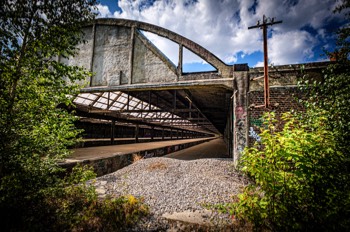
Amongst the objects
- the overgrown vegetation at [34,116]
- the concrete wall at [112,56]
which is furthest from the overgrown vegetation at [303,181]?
the concrete wall at [112,56]

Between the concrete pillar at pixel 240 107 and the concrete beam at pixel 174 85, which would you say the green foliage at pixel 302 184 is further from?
the concrete beam at pixel 174 85

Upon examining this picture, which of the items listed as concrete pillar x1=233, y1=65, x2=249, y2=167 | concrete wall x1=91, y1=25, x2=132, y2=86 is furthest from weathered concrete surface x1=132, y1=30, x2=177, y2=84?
concrete pillar x1=233, y1=65, x2=249, y2=167

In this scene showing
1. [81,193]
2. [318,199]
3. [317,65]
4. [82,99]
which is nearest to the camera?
[318,199]

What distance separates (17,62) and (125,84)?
4877mm

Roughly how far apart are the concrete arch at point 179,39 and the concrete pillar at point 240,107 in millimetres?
457

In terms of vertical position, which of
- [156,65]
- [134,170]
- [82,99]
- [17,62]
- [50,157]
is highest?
[156,65]

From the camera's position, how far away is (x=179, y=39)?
676cm

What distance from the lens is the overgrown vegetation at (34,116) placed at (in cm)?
233

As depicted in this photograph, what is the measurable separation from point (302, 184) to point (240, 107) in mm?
3524

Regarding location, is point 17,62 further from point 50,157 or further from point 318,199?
point 318,199

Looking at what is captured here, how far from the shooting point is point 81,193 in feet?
12.7

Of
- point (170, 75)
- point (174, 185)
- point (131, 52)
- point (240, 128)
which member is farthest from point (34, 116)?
point (240, 128)

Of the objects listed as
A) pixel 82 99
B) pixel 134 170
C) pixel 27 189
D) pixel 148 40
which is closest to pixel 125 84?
pixel 148 40

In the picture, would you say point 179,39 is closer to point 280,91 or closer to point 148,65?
point 148,65
